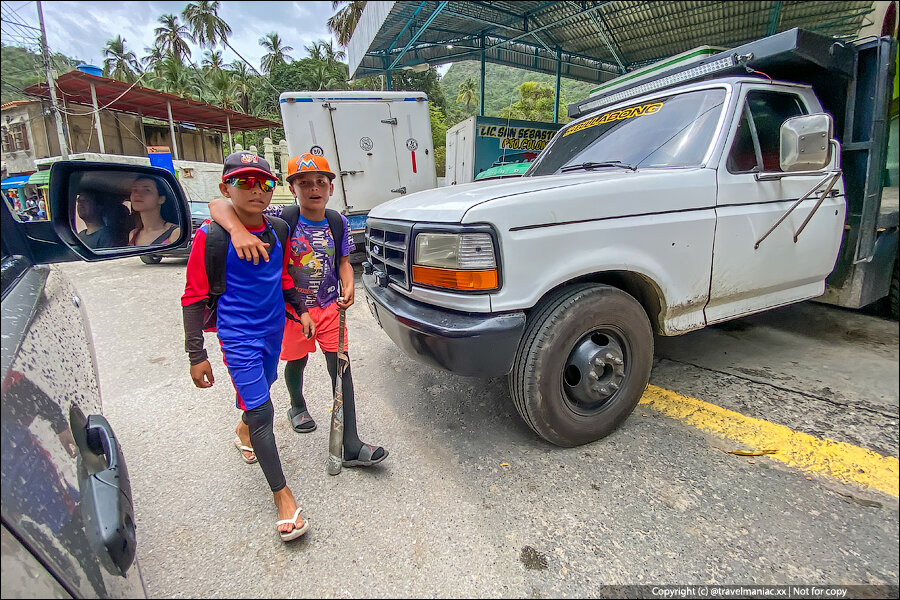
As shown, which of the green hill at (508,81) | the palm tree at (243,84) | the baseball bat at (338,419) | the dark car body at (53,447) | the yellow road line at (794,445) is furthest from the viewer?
the palm tree at (243,84)

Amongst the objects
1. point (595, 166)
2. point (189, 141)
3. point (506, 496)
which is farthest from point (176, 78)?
point (506, 496)

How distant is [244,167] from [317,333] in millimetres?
1004

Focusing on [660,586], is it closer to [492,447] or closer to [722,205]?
[492,447]

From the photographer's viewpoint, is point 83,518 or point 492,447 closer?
point 83,518

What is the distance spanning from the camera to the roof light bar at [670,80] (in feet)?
9.73

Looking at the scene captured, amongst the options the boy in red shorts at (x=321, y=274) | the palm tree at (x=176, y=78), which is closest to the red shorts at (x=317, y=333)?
the boy in red shorts at (x=321, y=274)

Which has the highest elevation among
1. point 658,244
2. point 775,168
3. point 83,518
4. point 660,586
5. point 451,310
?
point 775,168

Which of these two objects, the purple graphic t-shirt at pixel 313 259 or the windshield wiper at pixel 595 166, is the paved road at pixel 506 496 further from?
the windshield wiper at pixel 595 166

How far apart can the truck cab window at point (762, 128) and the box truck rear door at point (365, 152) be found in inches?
222

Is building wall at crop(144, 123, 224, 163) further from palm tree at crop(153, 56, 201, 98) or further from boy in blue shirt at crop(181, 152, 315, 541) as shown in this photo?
boy in blue shirt at crop(181, 152, 315, 541)

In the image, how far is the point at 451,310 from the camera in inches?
84.0

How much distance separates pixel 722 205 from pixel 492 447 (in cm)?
189

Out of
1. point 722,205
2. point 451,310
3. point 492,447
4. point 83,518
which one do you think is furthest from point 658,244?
point 83,518

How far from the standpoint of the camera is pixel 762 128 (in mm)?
2801
